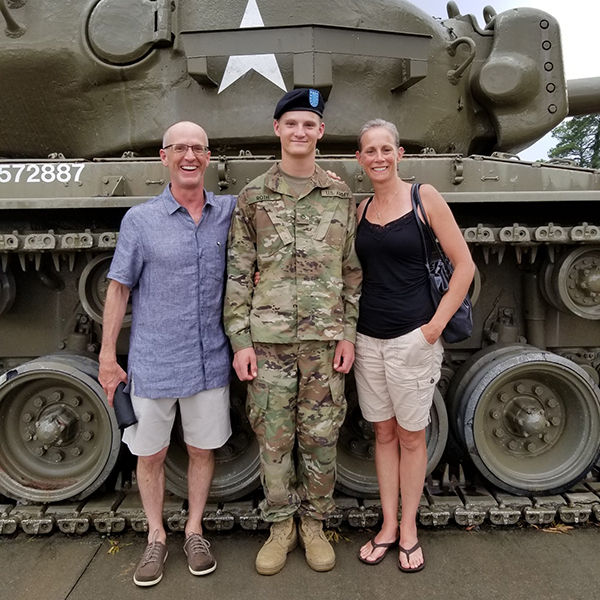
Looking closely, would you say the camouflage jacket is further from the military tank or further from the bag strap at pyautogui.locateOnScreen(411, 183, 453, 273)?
the military tank

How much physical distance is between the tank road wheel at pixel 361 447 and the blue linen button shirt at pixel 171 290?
4.87 ft

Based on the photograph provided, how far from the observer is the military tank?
3543 millimetres

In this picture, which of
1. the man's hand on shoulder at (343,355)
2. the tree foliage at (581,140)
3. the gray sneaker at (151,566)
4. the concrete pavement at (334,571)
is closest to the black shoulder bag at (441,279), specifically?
the man's hand on shoulder at (343,355)

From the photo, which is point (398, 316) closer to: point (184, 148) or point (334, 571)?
point (184, 148)

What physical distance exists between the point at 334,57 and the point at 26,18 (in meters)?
2.56

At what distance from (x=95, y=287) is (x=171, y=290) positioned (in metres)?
1.06

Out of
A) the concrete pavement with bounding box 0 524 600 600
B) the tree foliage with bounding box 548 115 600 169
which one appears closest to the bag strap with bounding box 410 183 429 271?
the concrete pavement with bounding box 0 524 600 600

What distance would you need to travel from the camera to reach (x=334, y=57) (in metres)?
4.25

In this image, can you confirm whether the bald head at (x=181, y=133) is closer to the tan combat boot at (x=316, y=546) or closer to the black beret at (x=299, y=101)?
the black beret at (x=299, y=101)

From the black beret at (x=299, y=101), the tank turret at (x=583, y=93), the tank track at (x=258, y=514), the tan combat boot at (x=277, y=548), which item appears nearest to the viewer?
the black beret at (x=299, y=101)

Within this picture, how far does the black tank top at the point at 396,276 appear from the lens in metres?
2.79

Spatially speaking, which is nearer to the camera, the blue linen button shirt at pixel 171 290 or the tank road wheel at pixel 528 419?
the blue linen button shirt at pixel 171 290

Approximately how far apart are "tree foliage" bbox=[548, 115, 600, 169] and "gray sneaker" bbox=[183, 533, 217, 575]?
32.9m

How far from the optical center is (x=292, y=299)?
282 cm
